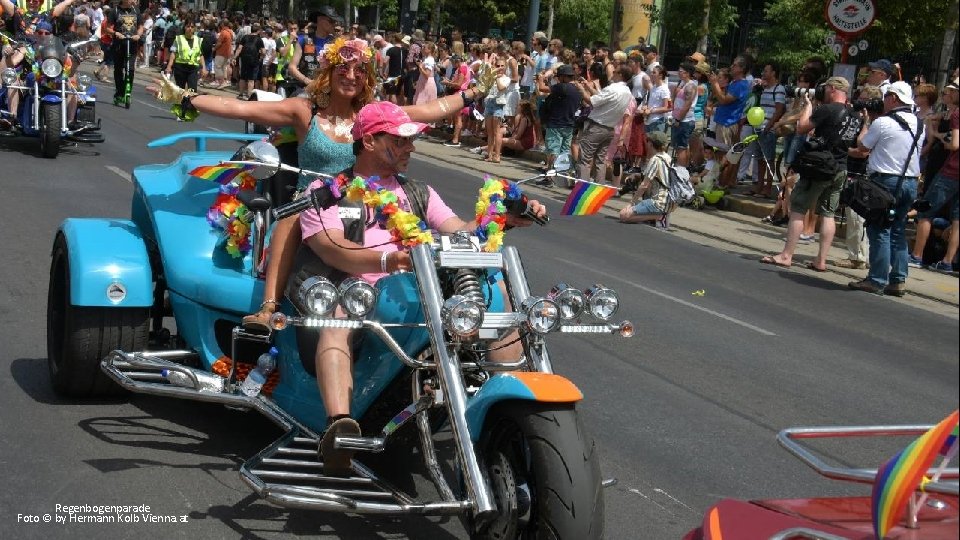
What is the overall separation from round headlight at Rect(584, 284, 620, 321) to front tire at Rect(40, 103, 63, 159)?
39.6 ft

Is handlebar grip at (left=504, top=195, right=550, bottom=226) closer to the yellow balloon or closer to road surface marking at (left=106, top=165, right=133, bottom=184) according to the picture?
road surface marking at (left=106, top=165, right=133, bottom=184)

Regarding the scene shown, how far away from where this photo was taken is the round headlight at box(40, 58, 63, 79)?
1514 centimetres

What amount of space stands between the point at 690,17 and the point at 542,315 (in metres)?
25.9

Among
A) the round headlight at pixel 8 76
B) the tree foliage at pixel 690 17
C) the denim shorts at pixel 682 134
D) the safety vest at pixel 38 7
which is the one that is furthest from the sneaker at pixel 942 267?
the tree foliage at pixel 690 17

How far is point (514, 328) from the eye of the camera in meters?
4.42

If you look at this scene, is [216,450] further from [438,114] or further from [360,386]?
[438,114]

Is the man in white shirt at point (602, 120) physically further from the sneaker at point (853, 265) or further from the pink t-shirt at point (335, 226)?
the pink t-shirt at point (335, 226)

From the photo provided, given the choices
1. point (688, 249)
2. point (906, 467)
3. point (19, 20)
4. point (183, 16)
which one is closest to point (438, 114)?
point (906, 467)

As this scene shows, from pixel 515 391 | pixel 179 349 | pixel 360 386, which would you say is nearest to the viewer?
pixel 515 391

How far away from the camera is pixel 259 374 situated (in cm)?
519

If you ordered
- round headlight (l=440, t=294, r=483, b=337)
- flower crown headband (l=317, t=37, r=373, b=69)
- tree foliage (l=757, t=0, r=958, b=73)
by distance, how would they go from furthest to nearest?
tree foliage (l=757, t=0, r=958, b=73)
flower crown headband (l=317, t=37, r=373, b=69)
round headlight (l=440, t=294, r=483, b=337)

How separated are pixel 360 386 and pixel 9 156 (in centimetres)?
1186

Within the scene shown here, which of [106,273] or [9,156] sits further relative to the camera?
[9,156]

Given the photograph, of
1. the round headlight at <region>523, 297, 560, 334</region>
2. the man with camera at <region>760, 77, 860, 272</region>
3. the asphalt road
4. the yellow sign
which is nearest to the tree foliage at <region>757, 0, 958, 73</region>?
the yellow sign
